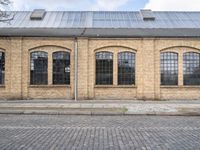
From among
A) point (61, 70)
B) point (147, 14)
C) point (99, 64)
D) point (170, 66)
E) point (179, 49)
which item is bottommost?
point (61, 70)

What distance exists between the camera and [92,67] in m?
28.9

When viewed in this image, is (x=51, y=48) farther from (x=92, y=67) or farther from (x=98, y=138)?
(x=98, y=138)

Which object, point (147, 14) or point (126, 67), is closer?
point (126, 67)

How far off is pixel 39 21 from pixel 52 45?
18.2 ft

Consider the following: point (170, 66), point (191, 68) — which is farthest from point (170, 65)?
point (191, 68)

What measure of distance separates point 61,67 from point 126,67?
5.49m

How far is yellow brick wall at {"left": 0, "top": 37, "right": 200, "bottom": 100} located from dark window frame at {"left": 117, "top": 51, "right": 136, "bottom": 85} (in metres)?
0.35

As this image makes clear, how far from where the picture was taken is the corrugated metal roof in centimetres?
2961

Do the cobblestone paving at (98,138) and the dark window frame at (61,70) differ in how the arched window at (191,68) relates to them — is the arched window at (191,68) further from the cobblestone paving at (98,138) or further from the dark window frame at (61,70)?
the cobblestone paving at (98,138)

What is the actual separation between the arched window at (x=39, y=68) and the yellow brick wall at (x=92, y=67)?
0.38 meters

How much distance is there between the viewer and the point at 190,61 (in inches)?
1160

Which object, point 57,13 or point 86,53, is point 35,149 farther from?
point 57,13

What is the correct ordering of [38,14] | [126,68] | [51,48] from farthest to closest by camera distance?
1. [38,14]
2. [126,68]
3. [51,48]

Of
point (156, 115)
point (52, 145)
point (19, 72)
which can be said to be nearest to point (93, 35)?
point (19, 72)
